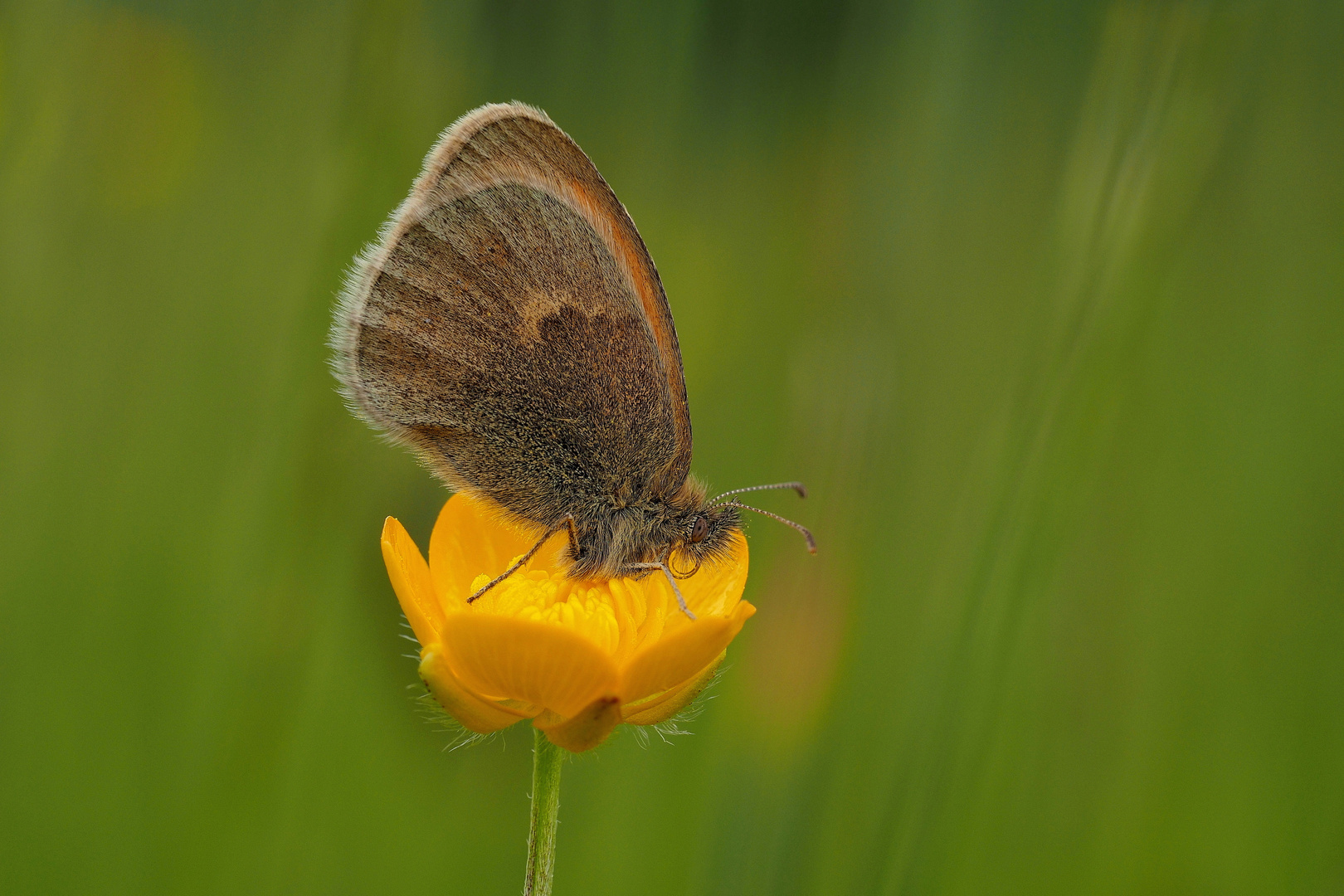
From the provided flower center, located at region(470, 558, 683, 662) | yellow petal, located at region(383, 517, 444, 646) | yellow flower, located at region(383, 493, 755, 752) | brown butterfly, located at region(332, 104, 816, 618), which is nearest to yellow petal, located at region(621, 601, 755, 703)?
yellow flower, located at region(383, 493, 755, 752)

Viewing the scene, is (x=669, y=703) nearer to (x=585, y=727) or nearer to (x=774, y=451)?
(x=585, y=727)

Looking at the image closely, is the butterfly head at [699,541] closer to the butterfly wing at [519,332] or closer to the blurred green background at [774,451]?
the butterfly wing at [519,332]

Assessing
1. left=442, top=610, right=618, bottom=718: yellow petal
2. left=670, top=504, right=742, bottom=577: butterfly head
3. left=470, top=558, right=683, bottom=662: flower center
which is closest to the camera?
left=442, top=610, right=618, bottom=718: yellow petal

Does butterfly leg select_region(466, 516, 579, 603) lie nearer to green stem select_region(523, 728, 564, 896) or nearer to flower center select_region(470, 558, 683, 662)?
flower center select_region(470, 558, 683, 662)

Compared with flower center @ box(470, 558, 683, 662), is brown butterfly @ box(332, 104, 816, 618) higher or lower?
higher

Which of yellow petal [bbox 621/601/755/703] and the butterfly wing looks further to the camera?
the butterfly wing

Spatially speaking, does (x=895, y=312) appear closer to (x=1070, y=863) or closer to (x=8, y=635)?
(x=1070, y=863)

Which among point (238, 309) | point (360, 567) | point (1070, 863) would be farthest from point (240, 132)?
point (1070, 863)
